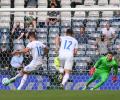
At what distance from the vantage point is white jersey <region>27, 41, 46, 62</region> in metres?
7.57

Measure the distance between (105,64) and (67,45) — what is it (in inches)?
38.2

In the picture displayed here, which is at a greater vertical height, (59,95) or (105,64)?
(59,95)

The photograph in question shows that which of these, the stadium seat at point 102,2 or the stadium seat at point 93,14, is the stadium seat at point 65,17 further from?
the stadium seat at point 102,2

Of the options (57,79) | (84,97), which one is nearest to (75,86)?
(57,79)

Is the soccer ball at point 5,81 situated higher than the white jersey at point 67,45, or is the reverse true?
the white jersey at point 67,45

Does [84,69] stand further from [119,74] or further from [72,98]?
[72,98]

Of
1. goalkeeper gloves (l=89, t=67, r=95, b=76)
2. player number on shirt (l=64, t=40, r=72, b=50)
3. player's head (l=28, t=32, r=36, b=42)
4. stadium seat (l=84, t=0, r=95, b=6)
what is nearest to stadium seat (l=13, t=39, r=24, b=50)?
player's head (l=28, t=32, r=36, b=42)

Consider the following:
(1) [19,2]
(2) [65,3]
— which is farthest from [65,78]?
(1) [19,2]

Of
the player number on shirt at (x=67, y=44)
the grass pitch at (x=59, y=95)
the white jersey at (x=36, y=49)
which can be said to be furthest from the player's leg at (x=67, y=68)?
the grass pitch at (x=59, y=95)

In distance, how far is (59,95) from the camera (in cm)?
445

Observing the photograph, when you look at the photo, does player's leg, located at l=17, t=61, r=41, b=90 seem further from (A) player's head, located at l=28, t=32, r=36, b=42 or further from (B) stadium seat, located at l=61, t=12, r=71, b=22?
(B) stadium seat, located at l=61, t=12, r=71, b=22

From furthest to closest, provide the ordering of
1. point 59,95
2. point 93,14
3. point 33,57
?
point 93,14
point 33,57
point 59,95

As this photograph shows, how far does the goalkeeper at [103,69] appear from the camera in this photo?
752 cm

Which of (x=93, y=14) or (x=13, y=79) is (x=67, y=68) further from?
(x=93, y=14)
